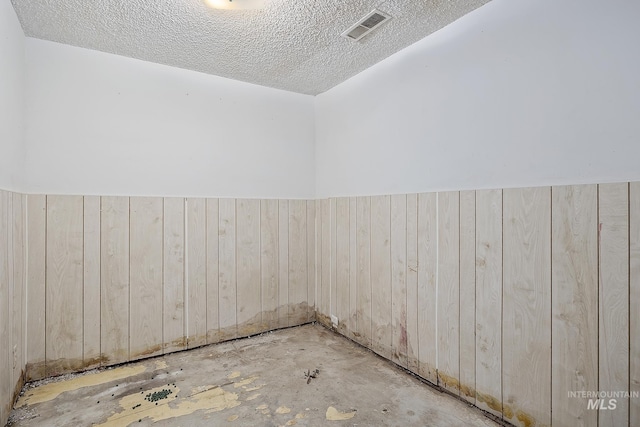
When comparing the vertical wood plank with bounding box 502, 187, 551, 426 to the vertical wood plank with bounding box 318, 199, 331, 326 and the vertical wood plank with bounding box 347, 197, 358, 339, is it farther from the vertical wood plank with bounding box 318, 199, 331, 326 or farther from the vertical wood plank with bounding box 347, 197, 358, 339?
the vertical wood plank with bounding box 318, 199, 331, 326

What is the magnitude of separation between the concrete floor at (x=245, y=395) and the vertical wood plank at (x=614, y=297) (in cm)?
70

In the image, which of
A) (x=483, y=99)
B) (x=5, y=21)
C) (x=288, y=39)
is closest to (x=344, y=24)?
(x=288, y=39)

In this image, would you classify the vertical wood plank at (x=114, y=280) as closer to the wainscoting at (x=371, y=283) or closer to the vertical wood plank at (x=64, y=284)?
the wainscoting at (x=371, y=283)

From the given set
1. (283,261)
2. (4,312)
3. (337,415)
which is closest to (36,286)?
(4,312)

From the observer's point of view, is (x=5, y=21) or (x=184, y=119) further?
(x=184, y=119)

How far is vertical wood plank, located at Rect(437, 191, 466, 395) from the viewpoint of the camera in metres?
2.25

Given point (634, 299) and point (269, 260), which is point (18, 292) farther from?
point (634, 299)

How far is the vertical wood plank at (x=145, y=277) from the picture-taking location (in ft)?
9.14

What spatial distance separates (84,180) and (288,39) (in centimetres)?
196

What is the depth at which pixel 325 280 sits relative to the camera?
11.8ft

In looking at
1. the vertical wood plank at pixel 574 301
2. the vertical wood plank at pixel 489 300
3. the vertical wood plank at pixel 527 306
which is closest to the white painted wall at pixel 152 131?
the vertical wood plank at pixel 489 300

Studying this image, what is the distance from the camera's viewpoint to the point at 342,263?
132 inches

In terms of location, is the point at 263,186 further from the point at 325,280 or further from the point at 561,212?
the point at 561,212

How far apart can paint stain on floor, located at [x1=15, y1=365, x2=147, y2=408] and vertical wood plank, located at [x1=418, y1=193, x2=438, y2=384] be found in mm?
2225
